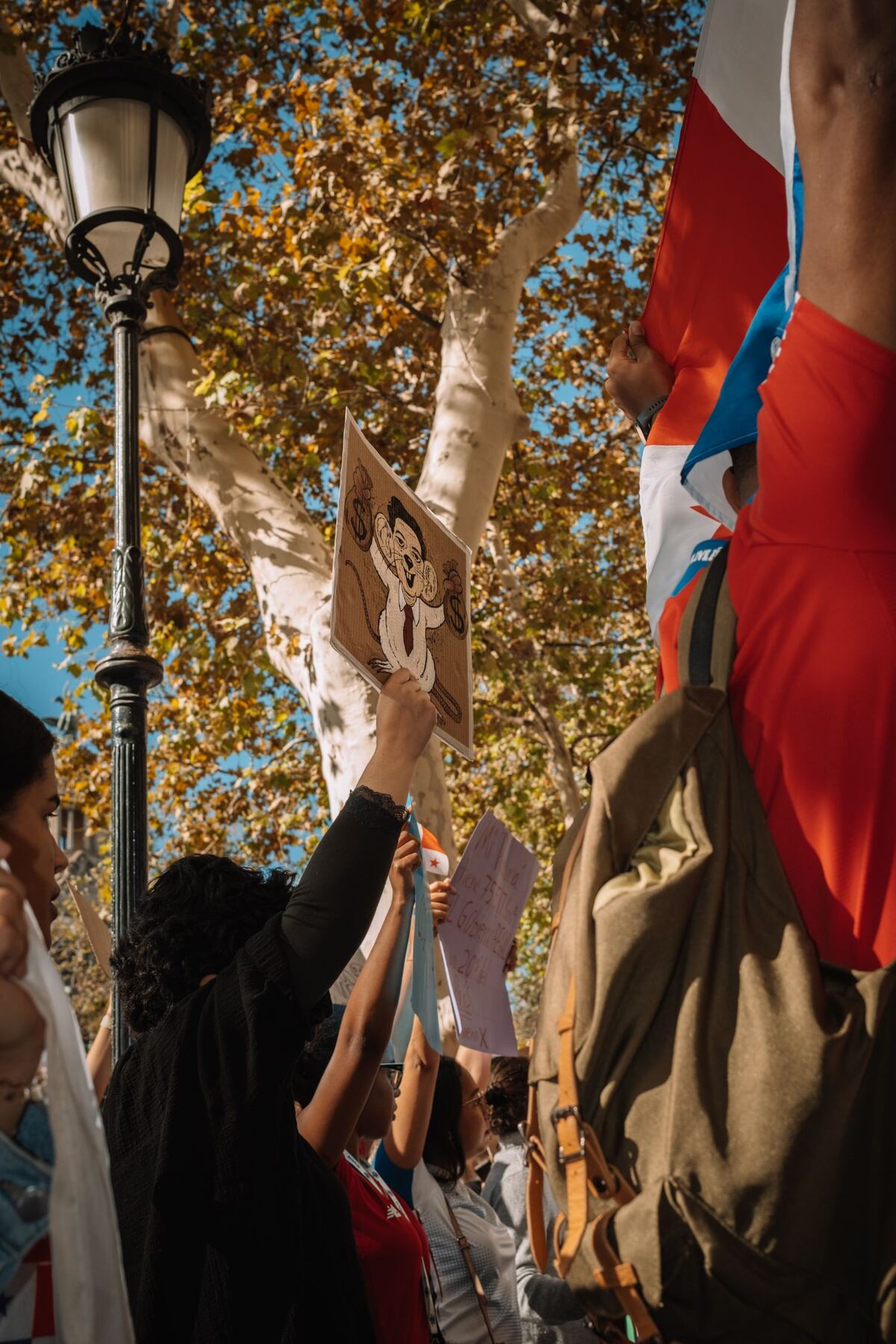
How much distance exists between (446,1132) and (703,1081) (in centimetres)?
330

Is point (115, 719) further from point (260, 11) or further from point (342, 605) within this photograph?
point (260, 11)

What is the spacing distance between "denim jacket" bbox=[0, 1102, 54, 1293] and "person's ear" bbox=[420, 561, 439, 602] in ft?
7.21

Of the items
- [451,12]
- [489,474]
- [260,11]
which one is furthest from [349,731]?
[260,11]

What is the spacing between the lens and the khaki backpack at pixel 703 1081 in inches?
48.9

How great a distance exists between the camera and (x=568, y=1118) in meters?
1.33

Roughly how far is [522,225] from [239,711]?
5.78m

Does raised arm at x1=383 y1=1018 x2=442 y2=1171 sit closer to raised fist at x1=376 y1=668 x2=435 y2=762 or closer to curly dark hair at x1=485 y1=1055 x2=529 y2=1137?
raised fist at x1=376 y1=668 x2=435 y2=762

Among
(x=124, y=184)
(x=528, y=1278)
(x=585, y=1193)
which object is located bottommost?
(x=528, y=1278)

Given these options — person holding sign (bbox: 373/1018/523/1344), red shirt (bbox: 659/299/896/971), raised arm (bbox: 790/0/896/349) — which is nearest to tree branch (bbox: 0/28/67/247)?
person holding sign (bbox: 373/1018/523/1344)

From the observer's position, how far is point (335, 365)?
31.2 ft

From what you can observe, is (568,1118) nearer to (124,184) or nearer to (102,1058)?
(102,1058)

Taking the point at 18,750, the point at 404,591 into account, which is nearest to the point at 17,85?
the point at 404,591

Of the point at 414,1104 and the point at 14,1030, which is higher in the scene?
the point at 414,1104

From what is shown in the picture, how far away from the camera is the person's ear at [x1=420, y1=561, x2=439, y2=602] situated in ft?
11.0
